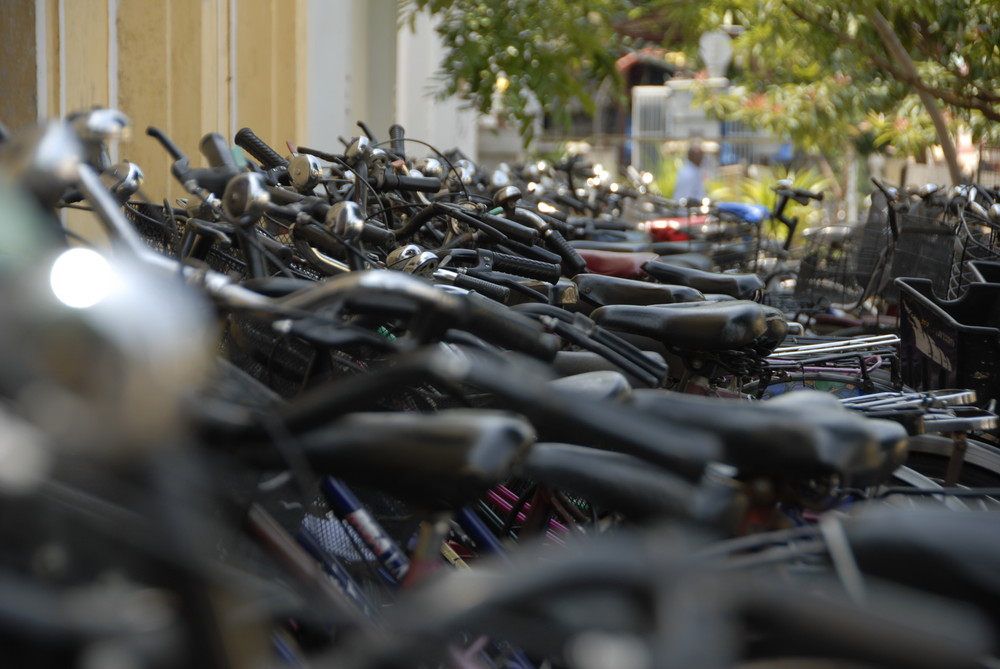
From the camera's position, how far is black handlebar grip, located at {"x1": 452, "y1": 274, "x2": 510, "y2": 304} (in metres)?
2.90

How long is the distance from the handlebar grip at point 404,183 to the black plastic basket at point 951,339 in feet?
5.21

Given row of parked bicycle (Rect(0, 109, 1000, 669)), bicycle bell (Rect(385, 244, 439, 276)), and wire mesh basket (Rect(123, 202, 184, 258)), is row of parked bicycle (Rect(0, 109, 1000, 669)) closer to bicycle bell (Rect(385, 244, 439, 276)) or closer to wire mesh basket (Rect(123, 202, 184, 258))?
bicycle bell (Rect(385, 244, 439, 276))

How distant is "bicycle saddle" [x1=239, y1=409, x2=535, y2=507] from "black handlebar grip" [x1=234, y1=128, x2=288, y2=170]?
2.29 meters

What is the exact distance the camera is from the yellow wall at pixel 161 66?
4.66 metres

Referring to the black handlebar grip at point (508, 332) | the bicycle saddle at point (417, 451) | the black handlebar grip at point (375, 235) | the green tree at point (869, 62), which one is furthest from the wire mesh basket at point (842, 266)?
the bicycle saddle at point (417, 451)

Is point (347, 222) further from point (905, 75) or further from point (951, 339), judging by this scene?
point (905, 75)

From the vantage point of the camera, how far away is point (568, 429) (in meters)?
1.43

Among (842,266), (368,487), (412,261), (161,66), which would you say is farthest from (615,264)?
(368,487)

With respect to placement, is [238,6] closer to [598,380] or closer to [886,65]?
[886,65]

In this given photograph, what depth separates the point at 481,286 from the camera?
2916mm

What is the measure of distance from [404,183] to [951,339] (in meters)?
1.79

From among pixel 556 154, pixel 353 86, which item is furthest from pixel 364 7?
pixel 556 154

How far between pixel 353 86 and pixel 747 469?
9.84 m

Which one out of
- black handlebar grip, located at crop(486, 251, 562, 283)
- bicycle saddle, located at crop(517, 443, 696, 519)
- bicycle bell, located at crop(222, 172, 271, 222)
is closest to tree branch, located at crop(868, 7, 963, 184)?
black handlebar grip, located at crop(486, 251, 562, 283)
